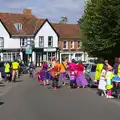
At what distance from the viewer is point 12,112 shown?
41.8 feet

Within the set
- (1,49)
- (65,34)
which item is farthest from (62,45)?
(1,49)

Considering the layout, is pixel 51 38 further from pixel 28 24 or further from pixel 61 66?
pixel 61 66

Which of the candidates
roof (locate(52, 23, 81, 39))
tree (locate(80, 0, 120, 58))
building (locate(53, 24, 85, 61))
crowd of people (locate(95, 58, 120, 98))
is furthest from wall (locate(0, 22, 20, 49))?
crowd of people (locate(95, 58, 120, 98))

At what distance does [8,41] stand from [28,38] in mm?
3619

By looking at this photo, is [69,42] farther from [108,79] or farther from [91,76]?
[108,79]

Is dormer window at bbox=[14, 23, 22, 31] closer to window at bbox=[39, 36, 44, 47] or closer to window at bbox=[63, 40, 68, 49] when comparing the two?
A: window at bbox=[39, 36, 44, 47]

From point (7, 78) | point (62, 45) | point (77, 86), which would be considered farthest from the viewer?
point (62, 45)

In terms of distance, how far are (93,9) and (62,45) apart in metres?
38.0

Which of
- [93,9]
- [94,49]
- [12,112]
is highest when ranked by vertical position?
[93,9]

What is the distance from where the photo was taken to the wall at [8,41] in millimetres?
69125

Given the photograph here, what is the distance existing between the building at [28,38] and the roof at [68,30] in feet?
3.43

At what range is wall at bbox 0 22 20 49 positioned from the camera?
6912 cm

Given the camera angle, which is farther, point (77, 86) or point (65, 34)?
point (65, 34)

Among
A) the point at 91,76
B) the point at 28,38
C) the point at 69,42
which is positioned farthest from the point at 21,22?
the point at 91,76
